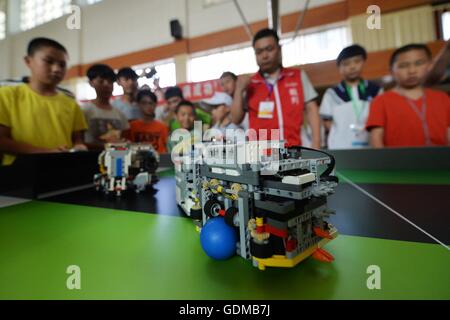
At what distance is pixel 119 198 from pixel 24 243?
548mm

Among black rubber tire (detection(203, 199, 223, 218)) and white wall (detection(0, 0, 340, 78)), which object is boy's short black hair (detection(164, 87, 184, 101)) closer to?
white wall (detection(0, 0, 340, 78))

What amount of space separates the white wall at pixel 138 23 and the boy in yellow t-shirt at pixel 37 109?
3178mm

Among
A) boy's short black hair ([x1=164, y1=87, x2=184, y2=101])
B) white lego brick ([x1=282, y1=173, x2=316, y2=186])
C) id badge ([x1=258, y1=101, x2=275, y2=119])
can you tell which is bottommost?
white lego brick ([x1=282, y1=173, x2=316, y2=186])

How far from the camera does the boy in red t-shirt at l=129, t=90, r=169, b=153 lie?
2549mm

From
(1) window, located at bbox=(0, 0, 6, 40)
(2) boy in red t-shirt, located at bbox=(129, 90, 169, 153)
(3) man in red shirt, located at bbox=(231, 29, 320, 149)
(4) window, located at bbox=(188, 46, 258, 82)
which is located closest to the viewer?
(3) man in red shirt, located at bbox=(231, 29, 320, 149)

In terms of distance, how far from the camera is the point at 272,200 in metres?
0.51

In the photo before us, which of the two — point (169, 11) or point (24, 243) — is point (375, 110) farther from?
point (169, 11)

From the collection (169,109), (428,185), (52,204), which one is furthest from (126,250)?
(169,109)

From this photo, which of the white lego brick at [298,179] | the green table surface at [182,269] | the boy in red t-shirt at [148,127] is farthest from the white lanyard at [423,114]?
the boy in red t-shirt at [148,127]

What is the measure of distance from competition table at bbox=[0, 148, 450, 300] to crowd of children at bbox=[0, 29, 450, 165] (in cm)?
63

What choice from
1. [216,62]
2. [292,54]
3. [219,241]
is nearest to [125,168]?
[219,241]

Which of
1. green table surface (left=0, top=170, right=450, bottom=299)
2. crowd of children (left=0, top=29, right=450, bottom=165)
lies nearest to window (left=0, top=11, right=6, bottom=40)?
crowd of children (left=0, top=29, right=450, bottom=165)

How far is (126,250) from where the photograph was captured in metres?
0.62

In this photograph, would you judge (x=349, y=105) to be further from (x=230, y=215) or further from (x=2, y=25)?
(x=2, y=25)
